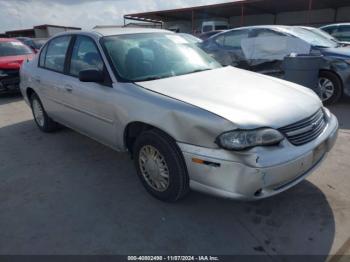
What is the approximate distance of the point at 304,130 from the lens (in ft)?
8.63

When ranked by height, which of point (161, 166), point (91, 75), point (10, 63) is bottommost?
point (161, 166)

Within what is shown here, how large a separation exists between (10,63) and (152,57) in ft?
21.2

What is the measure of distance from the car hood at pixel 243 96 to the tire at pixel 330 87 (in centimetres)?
323

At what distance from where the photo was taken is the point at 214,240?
8.33 ft

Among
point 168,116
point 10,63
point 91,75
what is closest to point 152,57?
point 91,75

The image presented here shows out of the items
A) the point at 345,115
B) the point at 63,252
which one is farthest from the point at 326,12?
the point at 63,252

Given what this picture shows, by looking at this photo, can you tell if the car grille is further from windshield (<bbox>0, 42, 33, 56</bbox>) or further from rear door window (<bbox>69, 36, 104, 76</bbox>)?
windshield (<bbox>0, 42, 33, 56</bbox>)

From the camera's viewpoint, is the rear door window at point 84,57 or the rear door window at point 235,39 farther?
the rear door window at point 235,39

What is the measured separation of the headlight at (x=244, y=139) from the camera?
2.32m

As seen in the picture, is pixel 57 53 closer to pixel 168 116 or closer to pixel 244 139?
pixel 168 116

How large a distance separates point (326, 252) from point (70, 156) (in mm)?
3274

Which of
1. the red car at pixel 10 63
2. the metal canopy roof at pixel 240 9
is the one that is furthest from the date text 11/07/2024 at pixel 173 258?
the metal canopy roof at pixel 240 9

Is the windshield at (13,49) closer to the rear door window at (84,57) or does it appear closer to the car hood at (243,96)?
the rear door window at (84,57)

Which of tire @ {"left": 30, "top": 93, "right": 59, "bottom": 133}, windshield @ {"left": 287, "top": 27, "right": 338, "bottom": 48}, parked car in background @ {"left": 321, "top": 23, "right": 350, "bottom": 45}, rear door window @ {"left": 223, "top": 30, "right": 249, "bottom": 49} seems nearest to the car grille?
tire @ {"left": 30, "top": 93, "right": 59, "bottom": 133}
